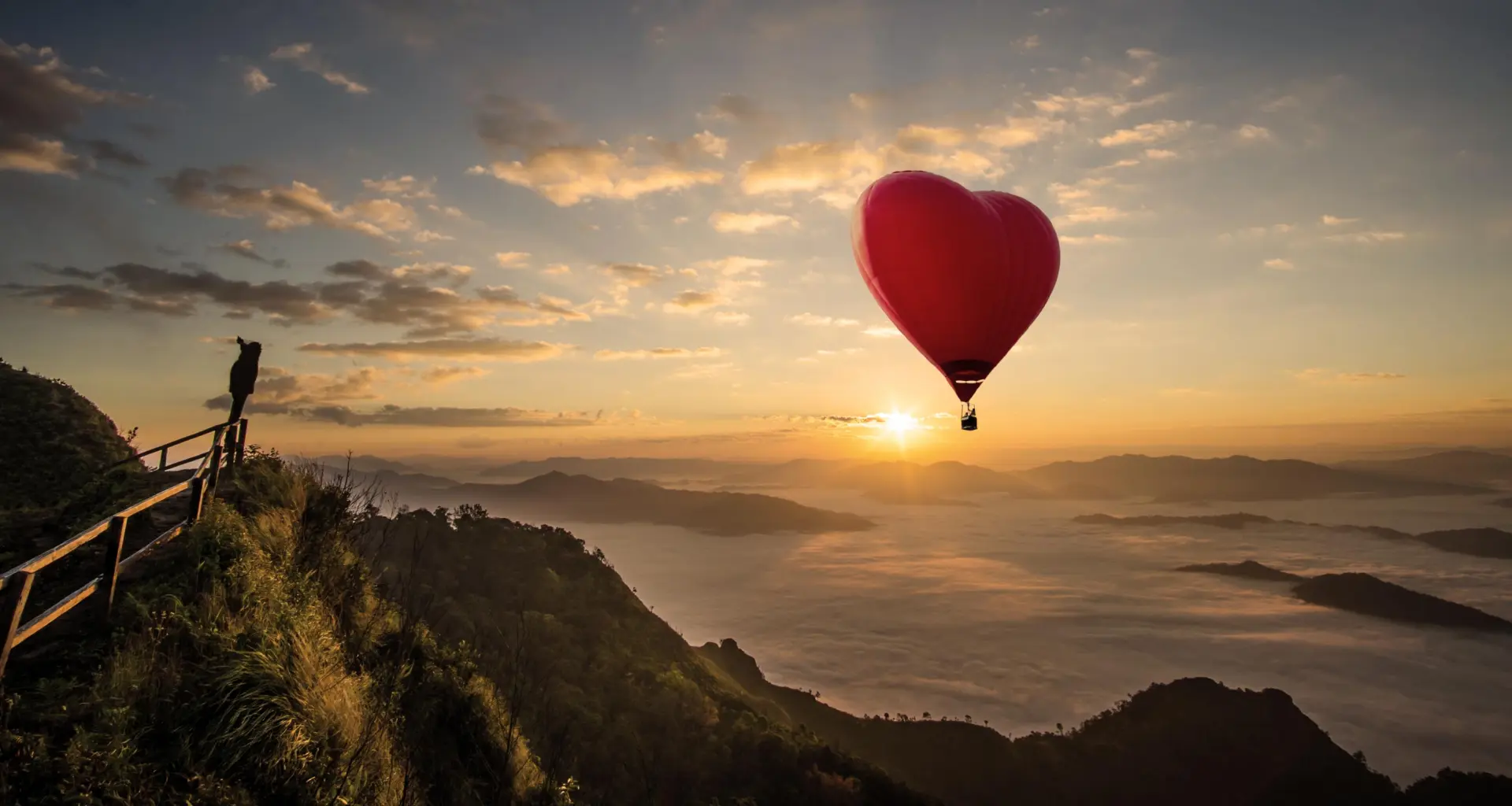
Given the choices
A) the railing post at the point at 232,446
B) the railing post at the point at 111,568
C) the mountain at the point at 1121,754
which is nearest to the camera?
the railing post at the point at 111,568

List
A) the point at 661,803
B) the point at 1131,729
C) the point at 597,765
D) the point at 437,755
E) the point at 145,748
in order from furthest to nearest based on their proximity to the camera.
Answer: the point at 1131,729
the point at 661,803
the point at 597,765
the point at 437,755
the point at 145,748

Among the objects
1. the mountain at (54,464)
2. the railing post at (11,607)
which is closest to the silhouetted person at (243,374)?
the mountain at (54,464)

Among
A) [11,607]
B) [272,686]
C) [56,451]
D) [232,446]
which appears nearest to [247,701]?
[272,686]

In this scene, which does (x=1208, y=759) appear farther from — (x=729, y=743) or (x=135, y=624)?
(x=135, y=624)

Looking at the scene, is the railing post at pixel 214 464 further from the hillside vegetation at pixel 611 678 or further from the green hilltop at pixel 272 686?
the hillside vegetation at pixel 611 678

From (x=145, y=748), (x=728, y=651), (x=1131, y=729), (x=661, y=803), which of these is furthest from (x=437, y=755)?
(x=1131, y=729)
